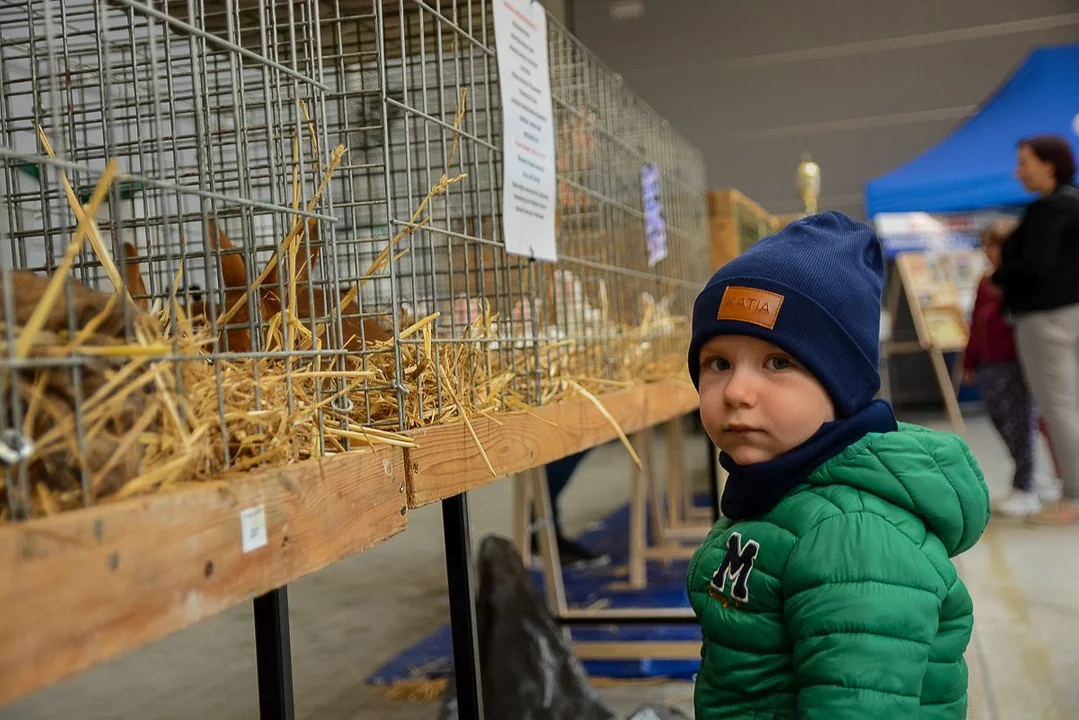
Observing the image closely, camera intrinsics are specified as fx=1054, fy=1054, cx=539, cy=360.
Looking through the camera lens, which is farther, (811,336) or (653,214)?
(653,214)

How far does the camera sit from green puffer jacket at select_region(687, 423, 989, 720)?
1063 millimetres

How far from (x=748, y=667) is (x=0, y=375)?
874 millimetres

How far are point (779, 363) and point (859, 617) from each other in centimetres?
33

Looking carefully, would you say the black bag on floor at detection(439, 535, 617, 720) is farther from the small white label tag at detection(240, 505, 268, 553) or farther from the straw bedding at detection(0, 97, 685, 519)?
the small white label tag at detection(240, 505, 268, 553)

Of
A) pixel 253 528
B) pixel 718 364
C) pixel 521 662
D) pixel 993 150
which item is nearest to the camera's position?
pixel 253 528

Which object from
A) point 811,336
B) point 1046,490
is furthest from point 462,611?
point 1046,490

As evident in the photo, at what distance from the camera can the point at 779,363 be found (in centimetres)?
128

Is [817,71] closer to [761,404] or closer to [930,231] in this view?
[930,231]

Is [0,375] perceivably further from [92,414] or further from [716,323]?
[716,323]

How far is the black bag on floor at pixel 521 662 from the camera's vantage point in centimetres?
219

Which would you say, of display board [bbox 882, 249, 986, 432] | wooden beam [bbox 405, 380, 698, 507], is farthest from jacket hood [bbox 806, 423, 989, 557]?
display board [bbox 882, 249, 986, 432]

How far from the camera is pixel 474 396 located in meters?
1.41

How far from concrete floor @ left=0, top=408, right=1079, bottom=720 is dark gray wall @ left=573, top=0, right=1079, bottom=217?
4892 mm

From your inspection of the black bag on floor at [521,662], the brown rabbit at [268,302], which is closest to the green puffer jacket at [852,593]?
the brown rabbit at [268,302]
